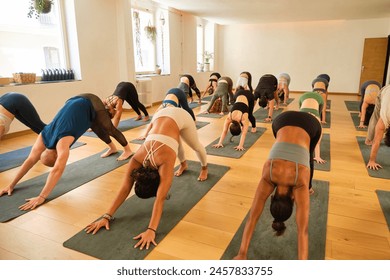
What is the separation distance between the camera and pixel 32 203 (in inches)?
89.3

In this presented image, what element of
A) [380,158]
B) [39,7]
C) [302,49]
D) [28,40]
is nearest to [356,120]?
[380,158]

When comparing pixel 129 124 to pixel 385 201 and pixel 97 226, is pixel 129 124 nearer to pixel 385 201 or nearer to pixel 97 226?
pixel 97 226

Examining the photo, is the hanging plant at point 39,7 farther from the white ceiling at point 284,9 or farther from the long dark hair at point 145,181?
the long dark hair at point 145,181

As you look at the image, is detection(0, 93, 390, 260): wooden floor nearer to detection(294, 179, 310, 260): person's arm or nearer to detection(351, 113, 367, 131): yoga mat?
detection(294, 179, 310, 260): person's arm

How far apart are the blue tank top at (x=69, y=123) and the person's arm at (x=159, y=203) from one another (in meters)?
1.06

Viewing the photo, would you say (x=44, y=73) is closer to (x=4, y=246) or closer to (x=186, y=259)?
(x=4, y=246)

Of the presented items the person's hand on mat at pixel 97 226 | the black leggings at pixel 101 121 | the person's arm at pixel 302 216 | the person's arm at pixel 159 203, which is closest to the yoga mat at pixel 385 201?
the person's arm at pixel 302 216

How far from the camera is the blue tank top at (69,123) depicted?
91.2 inches

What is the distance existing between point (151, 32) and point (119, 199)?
232 inches

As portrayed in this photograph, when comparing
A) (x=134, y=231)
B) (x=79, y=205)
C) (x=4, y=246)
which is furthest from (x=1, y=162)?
(x=134, y=231)
